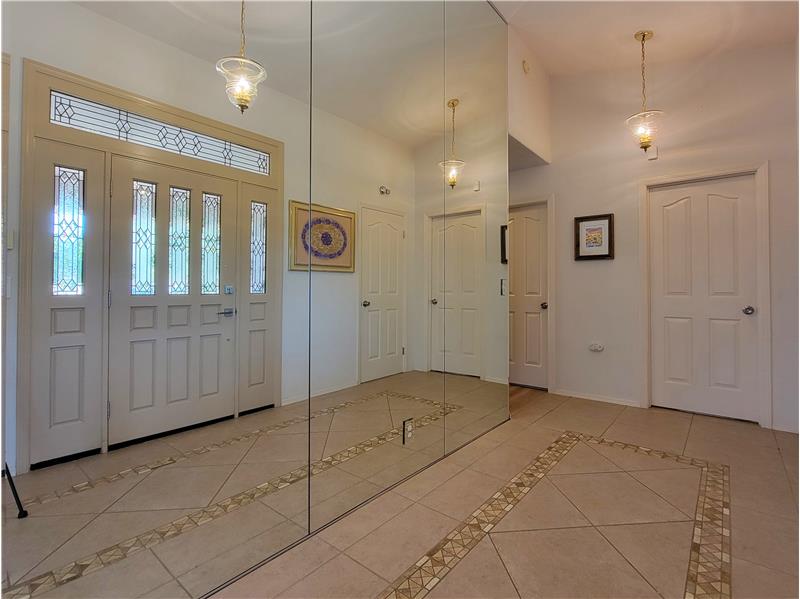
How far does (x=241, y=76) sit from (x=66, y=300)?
1292 mm

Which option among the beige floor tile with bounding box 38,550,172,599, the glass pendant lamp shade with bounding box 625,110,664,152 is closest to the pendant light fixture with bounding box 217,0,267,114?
the beige floor tile with bounding box 38,550,172,599

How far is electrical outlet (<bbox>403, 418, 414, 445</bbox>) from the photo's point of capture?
2396 millimetres

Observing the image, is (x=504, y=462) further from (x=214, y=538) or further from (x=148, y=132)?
(x=148, y=132)

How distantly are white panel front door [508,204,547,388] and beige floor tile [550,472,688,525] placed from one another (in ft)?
6.47

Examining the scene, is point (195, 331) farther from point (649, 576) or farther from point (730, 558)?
point (730, 558)

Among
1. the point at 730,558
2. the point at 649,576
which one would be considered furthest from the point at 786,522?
the point at 649,576

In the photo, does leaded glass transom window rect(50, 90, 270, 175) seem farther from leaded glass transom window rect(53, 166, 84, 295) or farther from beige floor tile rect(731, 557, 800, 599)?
beige floor tile rect(731, 557, 800, 599)

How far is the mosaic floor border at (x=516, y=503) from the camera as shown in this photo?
4.66 ft

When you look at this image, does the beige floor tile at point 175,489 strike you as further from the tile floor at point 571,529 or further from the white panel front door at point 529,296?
the white panel front door at point 529,296

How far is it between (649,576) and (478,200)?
245 cm

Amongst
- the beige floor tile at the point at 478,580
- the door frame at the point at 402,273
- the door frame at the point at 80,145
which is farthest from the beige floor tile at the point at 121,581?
the door frame at the point at 402,273

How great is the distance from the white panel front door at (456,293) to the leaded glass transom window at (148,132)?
50.3 inches

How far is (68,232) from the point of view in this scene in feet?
5.37

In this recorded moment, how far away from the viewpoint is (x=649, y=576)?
4.84ft
